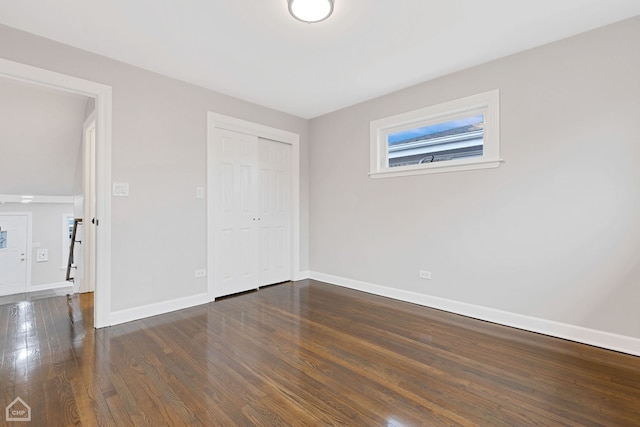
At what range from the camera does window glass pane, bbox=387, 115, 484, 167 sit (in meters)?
2.98

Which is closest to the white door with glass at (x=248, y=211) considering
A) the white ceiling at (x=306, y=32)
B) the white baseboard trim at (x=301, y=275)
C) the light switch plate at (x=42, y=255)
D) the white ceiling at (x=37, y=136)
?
the white baseboard trim at (x=301, y=275)

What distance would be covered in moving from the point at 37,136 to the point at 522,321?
244 inches

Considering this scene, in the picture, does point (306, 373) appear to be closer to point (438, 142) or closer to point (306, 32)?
point (306, 32)

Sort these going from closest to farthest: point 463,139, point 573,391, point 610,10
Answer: point 573,391 < point 610,10 < point 463,139

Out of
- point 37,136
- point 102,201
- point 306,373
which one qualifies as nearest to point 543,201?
point 306,373

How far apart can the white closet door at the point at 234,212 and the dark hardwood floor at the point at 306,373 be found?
33.6 inches

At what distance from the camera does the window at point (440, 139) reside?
2.80m

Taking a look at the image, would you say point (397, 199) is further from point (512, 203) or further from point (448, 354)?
point (448, 354)

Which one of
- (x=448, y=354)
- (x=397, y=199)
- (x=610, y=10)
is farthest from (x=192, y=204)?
(x=610, y=10)

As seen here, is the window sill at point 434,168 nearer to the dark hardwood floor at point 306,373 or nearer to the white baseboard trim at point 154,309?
the dark hardwood floor at point 306,373

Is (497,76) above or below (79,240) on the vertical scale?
above

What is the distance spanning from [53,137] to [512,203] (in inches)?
227

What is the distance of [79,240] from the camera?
3814 millimetres

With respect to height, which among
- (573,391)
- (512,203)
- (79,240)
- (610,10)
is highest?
(610,10)
